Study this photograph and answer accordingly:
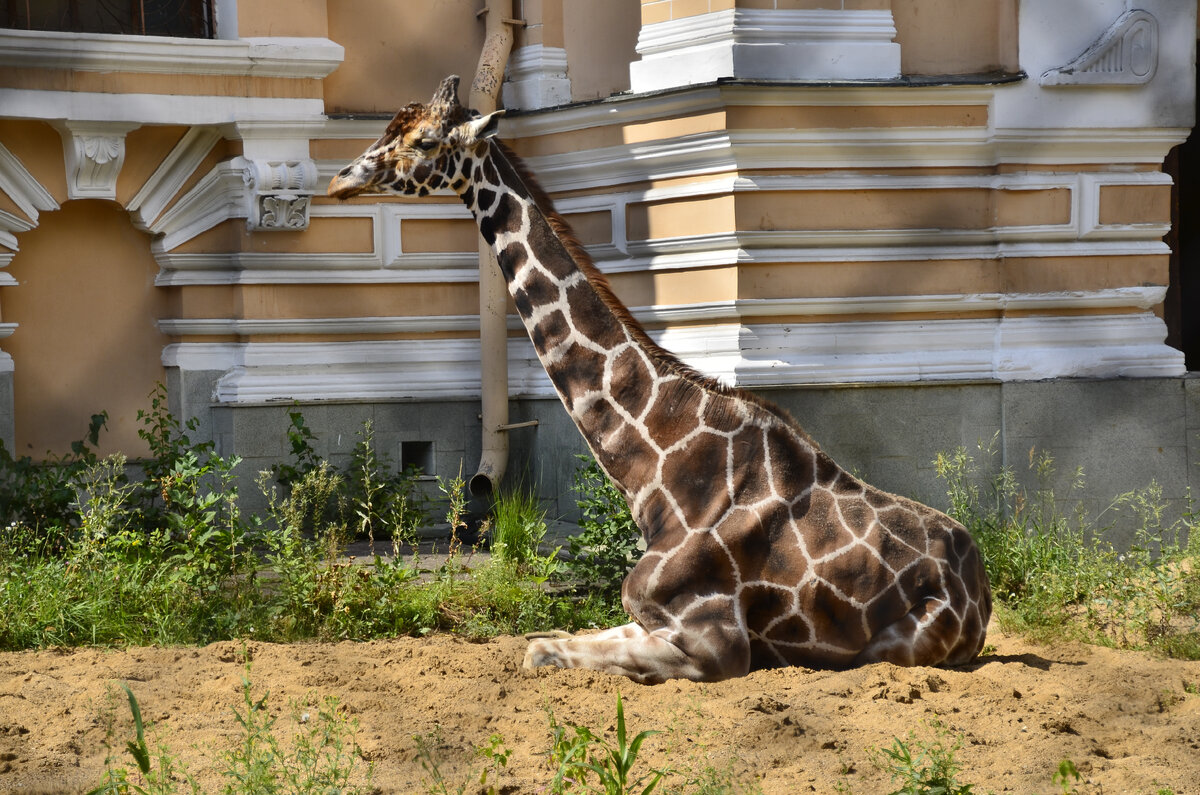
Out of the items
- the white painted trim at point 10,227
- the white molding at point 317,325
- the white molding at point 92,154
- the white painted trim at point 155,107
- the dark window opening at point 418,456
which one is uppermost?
the white painted trim at point 155,107

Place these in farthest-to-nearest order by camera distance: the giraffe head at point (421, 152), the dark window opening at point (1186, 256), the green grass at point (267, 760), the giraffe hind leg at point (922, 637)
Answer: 1. the dark window opening at point (1186, 256)
2. the giraffe head at point (421, 152)
3. the giraffe hind leg at point (922, 637)
4. the green grass at point (267, 760)

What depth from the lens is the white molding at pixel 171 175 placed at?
8.98 m

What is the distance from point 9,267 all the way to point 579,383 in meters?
5.27

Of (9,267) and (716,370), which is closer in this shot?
(716,370)

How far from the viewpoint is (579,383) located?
532cm

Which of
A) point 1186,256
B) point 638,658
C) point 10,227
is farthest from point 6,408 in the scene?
point 1186,256

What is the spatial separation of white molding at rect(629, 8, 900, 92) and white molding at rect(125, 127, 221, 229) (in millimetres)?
3132

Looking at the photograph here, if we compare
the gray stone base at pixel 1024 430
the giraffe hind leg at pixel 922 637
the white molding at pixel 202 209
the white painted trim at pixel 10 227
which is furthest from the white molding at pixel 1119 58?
the white painted trim at pixel 10 227

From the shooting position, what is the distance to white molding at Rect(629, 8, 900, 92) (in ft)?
25.5

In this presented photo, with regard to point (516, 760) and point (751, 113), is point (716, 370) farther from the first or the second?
point (516, 760)

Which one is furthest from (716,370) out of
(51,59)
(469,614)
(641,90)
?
(51,59)

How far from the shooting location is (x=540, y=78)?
941 cm

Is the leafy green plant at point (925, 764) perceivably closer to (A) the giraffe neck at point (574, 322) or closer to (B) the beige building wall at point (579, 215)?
(A) the giraffe neck at point (574, 322)

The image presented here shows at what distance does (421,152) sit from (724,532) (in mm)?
2039
